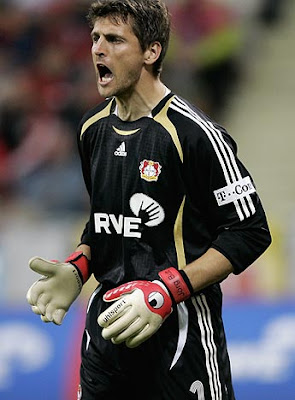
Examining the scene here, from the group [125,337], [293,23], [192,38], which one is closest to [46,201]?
[192,38]

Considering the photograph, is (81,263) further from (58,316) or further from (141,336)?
(141,336)

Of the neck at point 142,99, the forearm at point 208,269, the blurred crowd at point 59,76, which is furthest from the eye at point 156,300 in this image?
the blurred crowd at point 59,76

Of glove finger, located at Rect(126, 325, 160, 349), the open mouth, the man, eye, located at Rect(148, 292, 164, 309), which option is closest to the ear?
the man

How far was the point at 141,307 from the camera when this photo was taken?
129 inches

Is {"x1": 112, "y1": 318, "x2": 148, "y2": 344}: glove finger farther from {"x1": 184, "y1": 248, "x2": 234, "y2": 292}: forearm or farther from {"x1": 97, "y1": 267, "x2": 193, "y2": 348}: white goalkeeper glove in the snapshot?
{"x1": 184, "y1": 248, "x2": 234, "y2": 292}: forearm

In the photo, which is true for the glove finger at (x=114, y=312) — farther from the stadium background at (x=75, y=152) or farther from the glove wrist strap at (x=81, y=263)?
the stadium background at (x=75, y=152)

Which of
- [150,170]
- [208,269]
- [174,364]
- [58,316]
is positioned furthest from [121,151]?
[174,364]

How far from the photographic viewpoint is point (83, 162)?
381cm

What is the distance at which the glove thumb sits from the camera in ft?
11.6

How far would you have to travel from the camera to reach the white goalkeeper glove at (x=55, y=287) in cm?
359

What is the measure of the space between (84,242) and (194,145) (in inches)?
25.4

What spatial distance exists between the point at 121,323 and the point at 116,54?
888 millimetres

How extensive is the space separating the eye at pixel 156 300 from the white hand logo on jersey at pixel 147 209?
280 mm

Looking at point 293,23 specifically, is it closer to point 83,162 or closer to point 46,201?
point 46,201
